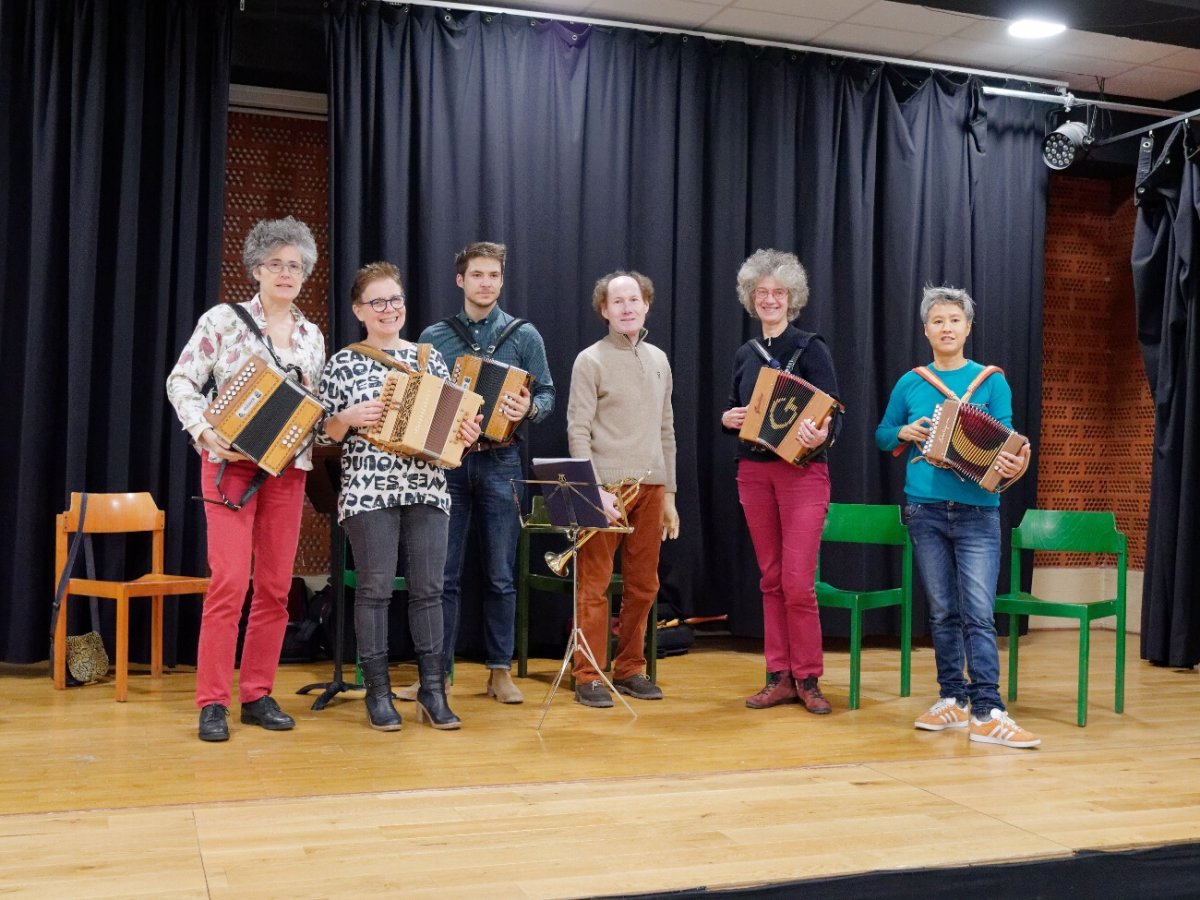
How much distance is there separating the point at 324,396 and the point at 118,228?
1698 mm

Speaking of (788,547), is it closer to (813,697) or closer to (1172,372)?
(813,697)

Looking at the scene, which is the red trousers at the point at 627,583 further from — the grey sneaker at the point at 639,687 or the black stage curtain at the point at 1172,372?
the black stage curtain at the point at 1172,372

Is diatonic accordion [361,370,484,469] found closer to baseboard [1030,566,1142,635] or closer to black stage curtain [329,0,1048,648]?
black stage curtain [329,0,1048,648]

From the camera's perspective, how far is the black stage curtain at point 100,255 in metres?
4.80

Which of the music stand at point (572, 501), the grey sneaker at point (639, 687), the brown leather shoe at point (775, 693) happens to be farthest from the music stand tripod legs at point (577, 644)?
the brown leather shoe at point (775, 693)

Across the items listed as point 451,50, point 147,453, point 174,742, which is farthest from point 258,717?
point 451,50

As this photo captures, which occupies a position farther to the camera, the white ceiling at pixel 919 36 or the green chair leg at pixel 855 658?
the white ceiling at pixel 919 36

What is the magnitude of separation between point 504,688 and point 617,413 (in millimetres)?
1055

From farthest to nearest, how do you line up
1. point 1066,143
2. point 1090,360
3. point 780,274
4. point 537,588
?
point 1090,360, point 1066,143, point 537,588, point 780,274

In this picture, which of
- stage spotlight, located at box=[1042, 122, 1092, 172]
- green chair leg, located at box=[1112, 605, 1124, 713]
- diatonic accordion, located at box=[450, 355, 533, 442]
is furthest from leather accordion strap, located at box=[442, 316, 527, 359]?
stage spotlight, located at box=[1042, 122, 1092, 172]

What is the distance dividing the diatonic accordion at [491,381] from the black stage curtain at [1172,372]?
339 centimetres

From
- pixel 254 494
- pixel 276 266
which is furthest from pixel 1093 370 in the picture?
pixel 254 494

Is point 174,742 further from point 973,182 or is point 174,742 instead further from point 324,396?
point 973,182

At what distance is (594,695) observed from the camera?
429cm
